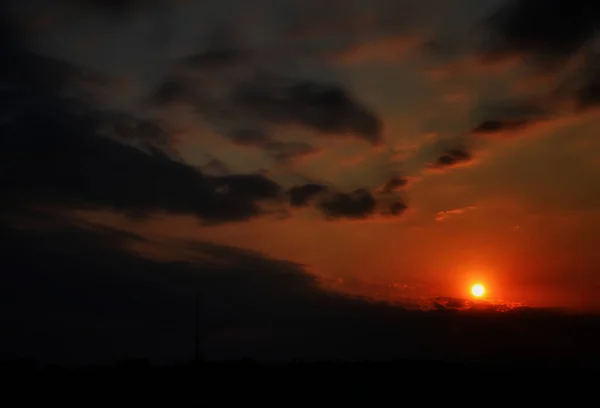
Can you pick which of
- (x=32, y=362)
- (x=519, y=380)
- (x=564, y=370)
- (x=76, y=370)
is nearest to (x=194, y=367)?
(x=76, y=370)

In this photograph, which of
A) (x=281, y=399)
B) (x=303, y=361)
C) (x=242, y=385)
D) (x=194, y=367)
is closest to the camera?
(x=281, y=399)

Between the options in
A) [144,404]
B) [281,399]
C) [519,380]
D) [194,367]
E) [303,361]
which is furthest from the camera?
[303,361]

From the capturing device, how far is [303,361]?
80312 mm

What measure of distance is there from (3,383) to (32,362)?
16454 millimetres

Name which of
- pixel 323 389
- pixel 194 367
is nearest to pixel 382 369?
pixel 323 389

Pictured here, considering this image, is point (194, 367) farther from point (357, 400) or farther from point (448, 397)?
point (448, 397)

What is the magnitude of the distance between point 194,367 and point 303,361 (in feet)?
41.9

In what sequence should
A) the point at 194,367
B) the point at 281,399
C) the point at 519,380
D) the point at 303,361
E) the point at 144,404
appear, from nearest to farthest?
the point at 144,404, the point at 281,399, the point at 519,380, the point at 194,367, the point at 303,361

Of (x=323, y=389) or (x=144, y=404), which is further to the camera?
(x=323, y=389)

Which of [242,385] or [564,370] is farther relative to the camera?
[564,370]

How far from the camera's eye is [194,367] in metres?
75.0

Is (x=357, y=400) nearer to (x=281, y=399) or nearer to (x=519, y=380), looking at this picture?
(x=281, y=399)

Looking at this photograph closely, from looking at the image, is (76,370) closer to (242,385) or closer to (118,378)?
(118,378)

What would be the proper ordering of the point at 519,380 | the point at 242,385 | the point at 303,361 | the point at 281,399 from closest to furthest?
1. the point at 281,399
2. the point at 242,385
3. the point at 519,380
4. the point at 303,361
